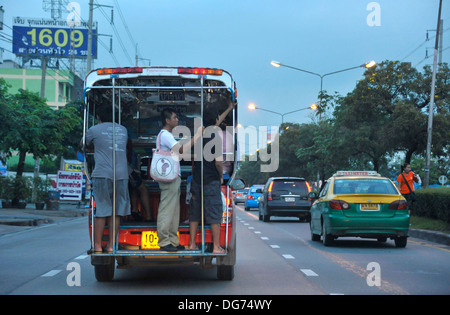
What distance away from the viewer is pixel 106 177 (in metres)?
8.83

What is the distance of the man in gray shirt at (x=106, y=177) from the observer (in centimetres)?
884

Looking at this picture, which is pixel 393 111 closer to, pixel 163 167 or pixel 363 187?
pixel 363 187

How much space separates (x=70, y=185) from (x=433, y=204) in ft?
67.8

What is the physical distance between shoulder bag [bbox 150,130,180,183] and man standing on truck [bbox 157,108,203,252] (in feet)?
0.31

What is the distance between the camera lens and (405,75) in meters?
38.6

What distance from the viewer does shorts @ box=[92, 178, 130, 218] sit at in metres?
8.84

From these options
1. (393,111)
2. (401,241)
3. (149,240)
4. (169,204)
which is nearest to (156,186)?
(149,240)

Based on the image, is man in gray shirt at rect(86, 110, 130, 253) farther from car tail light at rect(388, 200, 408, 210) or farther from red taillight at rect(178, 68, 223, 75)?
car tail light at rect(388, 200, 408, 210)

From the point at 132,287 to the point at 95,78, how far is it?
2.71 metres

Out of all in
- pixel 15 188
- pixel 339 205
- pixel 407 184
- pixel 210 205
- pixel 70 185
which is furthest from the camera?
pixel 70 185

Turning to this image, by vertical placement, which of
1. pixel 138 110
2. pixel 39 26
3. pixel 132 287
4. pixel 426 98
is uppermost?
pixel 39 26

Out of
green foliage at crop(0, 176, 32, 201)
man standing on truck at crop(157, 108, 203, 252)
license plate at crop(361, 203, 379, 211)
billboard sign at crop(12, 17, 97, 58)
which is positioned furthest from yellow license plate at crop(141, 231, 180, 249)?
billboard sign at crop(12, 17, 97, 58)
